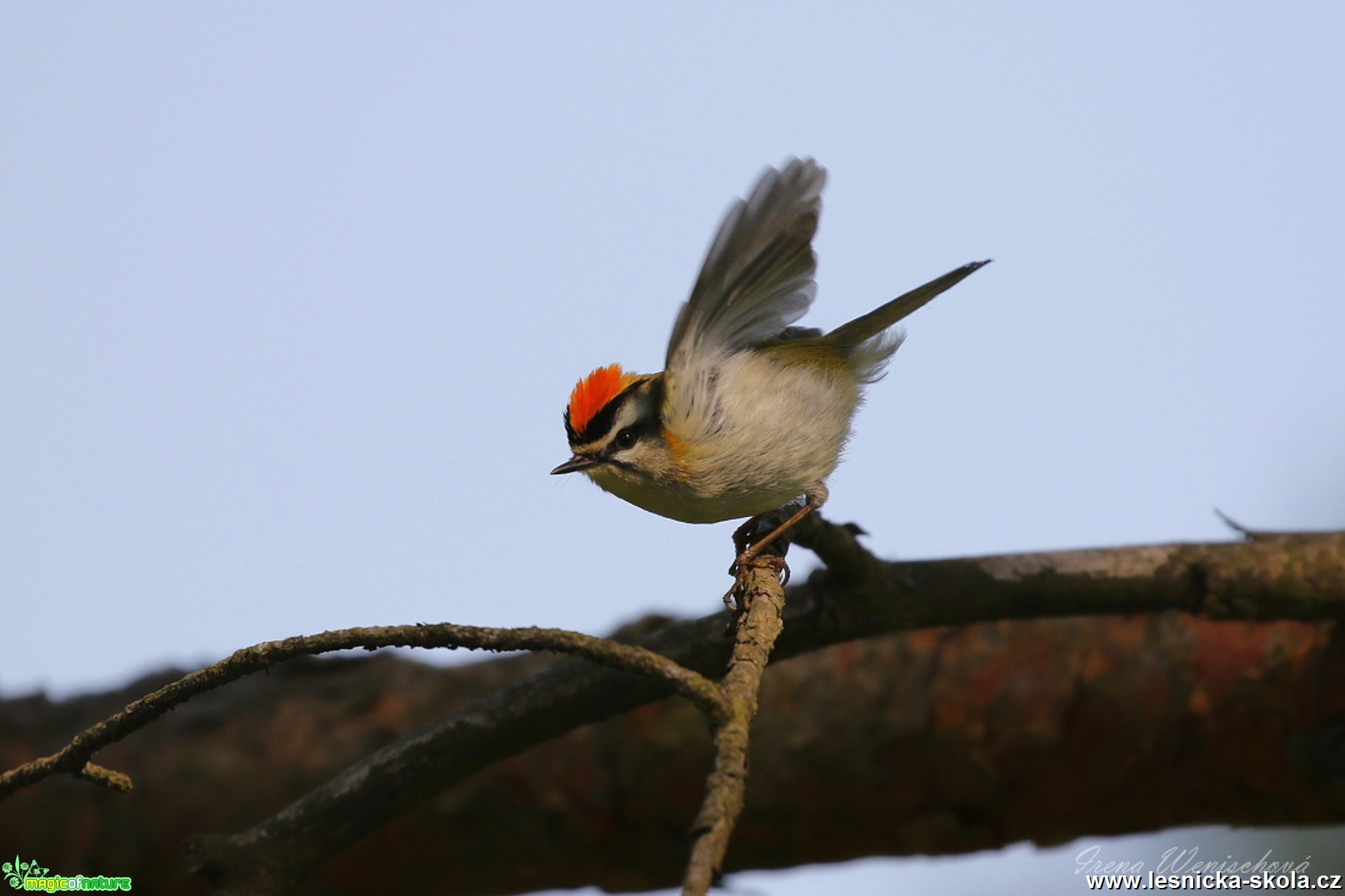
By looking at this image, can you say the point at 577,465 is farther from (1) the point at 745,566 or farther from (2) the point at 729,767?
(2) the point at 729,767

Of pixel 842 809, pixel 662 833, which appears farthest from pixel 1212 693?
pixel 662 833

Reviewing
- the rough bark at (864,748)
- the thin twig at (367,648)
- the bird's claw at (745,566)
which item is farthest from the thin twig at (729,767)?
the rough bark at (864,748)

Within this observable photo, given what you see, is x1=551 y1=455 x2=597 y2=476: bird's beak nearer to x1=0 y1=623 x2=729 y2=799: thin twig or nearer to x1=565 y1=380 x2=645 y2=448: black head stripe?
x1=565 y1=380 x2=645 y2=448: black head stripe

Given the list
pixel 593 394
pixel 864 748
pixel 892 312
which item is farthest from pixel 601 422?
pixel 864 748

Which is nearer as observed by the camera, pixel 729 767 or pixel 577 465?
pixel 729 767

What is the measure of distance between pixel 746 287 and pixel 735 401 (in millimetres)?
394

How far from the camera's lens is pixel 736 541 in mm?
4242

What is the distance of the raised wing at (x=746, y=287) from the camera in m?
3.47

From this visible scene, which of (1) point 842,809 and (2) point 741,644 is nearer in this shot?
(2) point 741,644

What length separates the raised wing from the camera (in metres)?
3.47

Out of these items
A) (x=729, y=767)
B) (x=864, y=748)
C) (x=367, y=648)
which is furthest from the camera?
(x=864, y=748)

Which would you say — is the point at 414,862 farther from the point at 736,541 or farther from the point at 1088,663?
the point at 1088,663

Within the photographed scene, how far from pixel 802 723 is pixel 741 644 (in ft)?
7.86

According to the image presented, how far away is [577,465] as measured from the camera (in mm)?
3861
